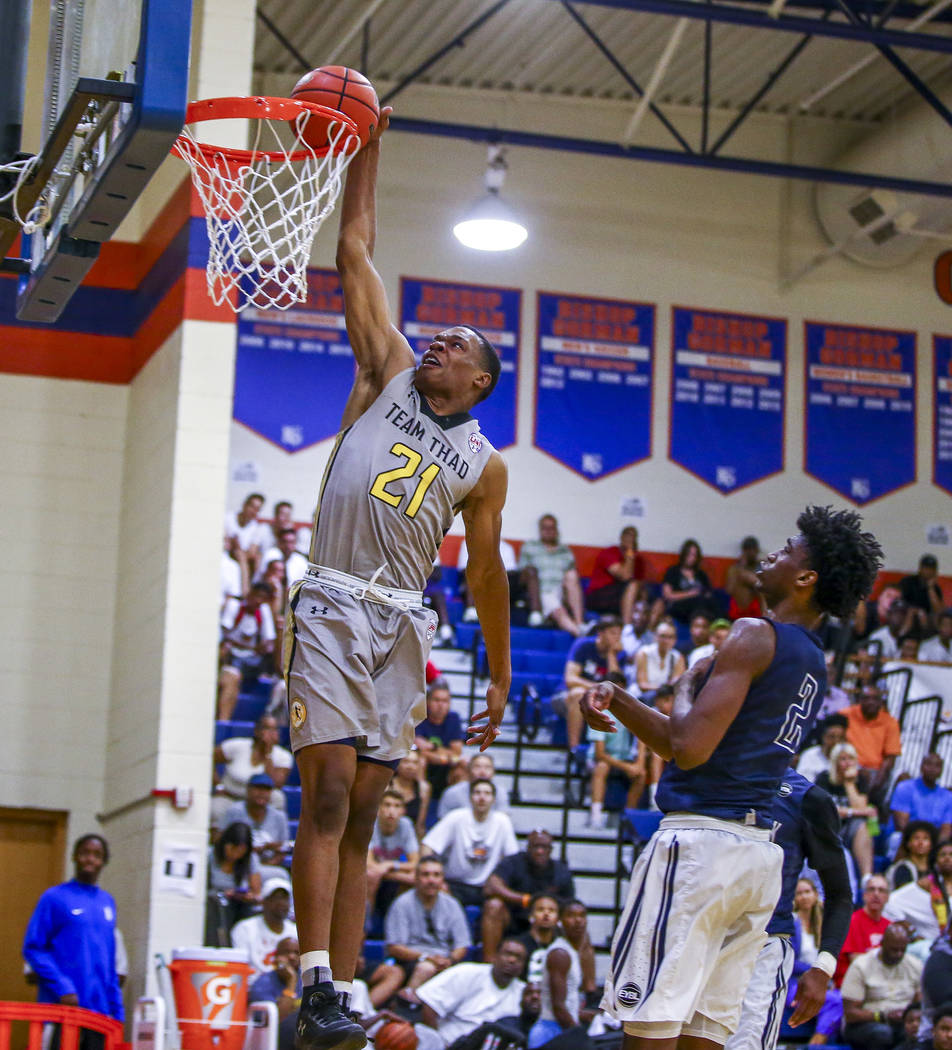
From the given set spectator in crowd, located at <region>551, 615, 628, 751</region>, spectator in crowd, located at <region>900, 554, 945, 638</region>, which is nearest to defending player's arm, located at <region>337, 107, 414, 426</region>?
spectator in crowd, located at <region>551, 615, 628, 751</region>

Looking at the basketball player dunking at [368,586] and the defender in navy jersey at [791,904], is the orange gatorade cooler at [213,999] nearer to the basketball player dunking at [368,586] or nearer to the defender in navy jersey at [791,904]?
the defender in navy jersey at [791,904]

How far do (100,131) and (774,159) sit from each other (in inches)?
586

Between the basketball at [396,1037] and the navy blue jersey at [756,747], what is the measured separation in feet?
15.5

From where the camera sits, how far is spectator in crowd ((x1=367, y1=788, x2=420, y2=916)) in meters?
10.9

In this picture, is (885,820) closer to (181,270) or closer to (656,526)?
(656,526)

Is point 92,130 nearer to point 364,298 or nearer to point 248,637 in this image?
point 364,298

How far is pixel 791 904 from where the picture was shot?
5777mm

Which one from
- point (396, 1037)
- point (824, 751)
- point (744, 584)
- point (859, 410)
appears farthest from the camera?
point (859, 410)

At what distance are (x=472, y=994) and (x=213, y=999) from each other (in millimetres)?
1987

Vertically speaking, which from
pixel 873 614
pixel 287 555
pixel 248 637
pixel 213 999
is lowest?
pixel 213 999

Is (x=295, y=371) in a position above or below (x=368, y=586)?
above

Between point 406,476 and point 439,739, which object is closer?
point 406,476

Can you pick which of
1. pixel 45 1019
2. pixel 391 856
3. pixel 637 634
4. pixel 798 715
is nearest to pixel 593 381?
pixel 637 634

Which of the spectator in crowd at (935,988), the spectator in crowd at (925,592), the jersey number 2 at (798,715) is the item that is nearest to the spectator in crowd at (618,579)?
the spectator in crowd at (925,592)
